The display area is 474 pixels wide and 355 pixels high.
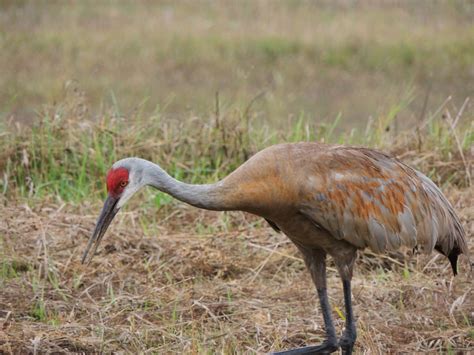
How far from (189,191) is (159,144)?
9.48ft

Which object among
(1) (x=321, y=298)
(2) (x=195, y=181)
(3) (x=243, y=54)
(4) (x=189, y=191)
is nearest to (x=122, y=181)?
(4) (x=189, y=191)

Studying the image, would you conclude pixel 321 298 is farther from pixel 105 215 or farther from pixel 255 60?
pixel 255 60

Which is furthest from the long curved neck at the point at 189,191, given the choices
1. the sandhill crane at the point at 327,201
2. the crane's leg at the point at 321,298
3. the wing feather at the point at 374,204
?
the crane's leg at the point at 321,298

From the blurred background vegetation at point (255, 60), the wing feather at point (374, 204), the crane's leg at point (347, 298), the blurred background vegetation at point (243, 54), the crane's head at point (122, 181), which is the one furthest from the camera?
the blurred background vegetation at point (243, 54)

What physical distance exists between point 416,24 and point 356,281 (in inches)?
310

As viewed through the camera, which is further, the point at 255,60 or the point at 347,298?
the point at 255,60

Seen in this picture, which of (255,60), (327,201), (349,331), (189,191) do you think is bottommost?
(255,60)

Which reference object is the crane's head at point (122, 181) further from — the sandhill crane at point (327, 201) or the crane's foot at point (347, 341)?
the crane's foot at point (347, 341)

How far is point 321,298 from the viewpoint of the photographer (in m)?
5.35

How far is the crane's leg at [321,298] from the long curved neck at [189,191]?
0.79 meters

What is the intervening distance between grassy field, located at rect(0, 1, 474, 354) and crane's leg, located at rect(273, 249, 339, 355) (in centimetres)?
20

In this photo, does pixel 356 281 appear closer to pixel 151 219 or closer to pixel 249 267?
pixel 249 267

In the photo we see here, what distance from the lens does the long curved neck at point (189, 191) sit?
470 cm

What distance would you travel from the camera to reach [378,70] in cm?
1245
